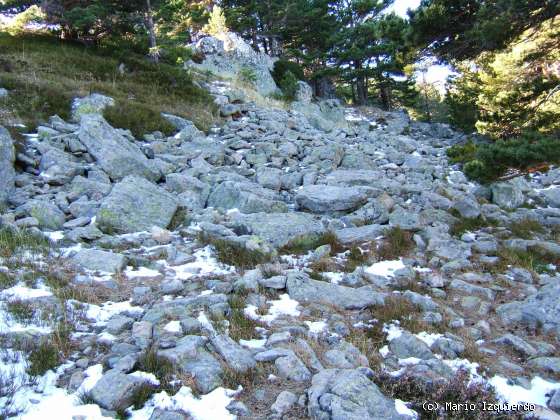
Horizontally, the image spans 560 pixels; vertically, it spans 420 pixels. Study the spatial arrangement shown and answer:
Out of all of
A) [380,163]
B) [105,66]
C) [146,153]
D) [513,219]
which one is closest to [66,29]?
[105,66]

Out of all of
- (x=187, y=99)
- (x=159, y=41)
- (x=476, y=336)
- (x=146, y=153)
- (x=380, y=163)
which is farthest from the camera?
(x=159, y=41)

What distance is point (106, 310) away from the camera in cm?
495

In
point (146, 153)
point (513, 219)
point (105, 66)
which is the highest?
point (105, 66)

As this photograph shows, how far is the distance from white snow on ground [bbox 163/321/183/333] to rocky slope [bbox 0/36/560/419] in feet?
0.07

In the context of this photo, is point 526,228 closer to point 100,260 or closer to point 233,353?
point 233,353

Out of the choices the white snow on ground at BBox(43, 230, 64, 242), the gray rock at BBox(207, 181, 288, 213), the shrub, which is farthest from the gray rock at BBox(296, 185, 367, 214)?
the shrub

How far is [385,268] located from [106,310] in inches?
175

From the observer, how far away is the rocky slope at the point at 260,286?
3684 mm

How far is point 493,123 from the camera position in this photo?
1023cm

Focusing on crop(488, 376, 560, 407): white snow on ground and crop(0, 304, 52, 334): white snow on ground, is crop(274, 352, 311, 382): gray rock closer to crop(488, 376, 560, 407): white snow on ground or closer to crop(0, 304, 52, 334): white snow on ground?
crop(488, 376, 560, 407): white snow on ground

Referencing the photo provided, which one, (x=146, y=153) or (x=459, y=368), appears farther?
(x=146, y=153)

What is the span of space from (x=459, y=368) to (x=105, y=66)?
61.7ft

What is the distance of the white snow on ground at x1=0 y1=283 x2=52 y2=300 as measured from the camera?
482 cm

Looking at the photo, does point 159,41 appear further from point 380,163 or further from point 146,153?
point 380,163
